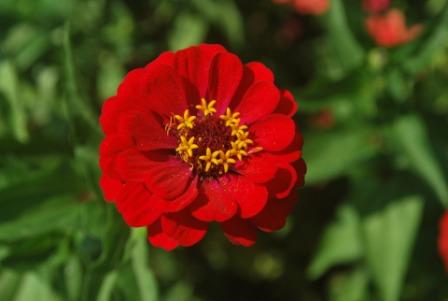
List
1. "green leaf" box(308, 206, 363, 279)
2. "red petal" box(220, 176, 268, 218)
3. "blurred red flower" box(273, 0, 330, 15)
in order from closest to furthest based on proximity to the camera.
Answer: "red petal" box(220, 176, 268, 218), "green leaf" box(308, 206, 363, 279), "blurred red flower" box(273, 0, 330, 15)

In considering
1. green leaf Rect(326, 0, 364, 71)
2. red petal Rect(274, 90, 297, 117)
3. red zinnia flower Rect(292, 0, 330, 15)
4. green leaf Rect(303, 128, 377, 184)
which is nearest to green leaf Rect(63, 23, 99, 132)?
red petal Rect(274, 90, 297, 117)

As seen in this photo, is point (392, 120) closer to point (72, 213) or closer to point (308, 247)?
point (308, 247)

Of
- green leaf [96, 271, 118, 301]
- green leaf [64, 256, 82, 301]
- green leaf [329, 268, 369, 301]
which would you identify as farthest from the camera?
green leaf [329, 268, 369, 301]

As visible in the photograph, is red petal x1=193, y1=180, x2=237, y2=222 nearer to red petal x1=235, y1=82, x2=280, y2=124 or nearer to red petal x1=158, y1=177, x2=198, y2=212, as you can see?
red petal x1=158, y1=177, x2=198, y2=212

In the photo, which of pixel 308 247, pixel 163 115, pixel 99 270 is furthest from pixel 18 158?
pixel 308 247


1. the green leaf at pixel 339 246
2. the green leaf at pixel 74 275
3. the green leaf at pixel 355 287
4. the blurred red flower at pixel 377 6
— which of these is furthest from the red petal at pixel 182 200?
the blurred red flower at pixel 377 6

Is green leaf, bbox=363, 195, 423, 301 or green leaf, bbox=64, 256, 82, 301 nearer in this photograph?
green leaf, bbox=64, 256, 82, 301

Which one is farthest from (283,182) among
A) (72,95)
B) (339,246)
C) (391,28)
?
(391,28)

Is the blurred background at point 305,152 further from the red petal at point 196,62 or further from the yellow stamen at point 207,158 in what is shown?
the red petal at point 196,62
